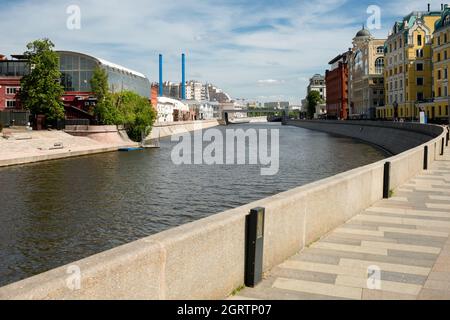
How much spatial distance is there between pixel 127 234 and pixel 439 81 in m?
73.6

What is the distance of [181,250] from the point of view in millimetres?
5527

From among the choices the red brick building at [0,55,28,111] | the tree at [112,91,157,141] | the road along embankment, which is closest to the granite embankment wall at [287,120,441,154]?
the tree at [112,91,157,141]

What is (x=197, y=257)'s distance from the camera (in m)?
5.83

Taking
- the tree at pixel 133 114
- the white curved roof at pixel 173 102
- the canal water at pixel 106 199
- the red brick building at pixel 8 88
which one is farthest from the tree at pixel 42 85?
the white curved roof at pixel 173 102

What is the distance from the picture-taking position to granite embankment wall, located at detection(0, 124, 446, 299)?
14.2ft

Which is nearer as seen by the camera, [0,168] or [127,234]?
[127,234]

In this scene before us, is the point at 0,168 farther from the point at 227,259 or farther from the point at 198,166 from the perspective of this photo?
the point at 227,259

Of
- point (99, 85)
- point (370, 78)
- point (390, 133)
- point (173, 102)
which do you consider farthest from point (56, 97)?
point (173, 102)

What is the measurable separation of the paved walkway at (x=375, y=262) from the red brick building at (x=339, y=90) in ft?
472

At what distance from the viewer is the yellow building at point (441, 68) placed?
7644cm

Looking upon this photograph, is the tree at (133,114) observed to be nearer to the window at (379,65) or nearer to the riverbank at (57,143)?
the riverbank at (57,143)

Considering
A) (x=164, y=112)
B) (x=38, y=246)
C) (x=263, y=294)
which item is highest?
(x=164, y=112)

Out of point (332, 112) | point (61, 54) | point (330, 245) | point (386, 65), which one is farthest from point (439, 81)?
point (332, 112)

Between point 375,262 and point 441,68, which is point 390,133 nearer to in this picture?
point 441,68
